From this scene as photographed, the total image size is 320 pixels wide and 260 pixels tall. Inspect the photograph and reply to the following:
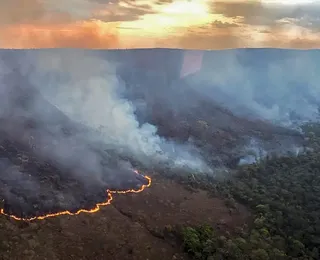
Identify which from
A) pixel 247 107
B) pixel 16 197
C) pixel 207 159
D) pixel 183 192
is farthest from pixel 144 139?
pixel 247 107

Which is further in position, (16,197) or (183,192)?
(183,192)

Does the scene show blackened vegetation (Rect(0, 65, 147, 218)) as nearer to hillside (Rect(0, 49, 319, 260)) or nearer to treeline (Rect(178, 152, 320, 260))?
hillside (Rect(0, 49, 319, 260))

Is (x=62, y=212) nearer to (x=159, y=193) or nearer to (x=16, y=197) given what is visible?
(x=16, y=197)

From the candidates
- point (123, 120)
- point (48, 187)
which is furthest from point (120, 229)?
point (123, 120)

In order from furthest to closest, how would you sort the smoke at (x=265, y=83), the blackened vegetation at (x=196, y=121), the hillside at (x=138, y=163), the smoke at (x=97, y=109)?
1. the smoke at (x=265, y=83)
2. the blackened vegetation at (x=196, y=121)
3. the smoke at (x=97, y=109)
4. the hillside at (x=138, y=163)

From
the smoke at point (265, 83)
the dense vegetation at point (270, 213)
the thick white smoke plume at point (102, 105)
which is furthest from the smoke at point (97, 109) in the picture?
the smoke at point (265, 83)

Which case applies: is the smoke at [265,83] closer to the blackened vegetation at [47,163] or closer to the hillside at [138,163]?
the hillside at [138,163]

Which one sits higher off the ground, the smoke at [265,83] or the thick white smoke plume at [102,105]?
the thick white smoke plume at [102,105]

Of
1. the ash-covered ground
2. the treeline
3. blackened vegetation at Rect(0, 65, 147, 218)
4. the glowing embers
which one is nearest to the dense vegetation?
the treeline
